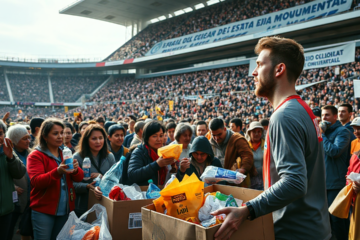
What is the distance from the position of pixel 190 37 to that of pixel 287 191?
28.5m

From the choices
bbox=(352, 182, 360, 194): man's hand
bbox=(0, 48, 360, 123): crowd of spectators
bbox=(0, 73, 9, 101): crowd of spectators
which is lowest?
bbox=(352, 182, 360, 194): man's hand

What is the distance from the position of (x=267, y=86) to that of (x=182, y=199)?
85 centimetres

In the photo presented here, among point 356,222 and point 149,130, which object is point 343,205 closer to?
point 356,222

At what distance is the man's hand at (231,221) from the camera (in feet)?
4.15

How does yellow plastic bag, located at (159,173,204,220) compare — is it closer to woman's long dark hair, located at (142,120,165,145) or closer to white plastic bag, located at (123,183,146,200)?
white plastic bag, located at (123,183,146,200)

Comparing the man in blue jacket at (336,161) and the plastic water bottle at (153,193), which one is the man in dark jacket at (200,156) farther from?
the man in blue jacket at (336,161)

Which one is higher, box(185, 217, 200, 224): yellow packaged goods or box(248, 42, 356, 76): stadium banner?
box(248, 42, 356, 76): stadium banner

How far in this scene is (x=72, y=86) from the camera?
4309 cm

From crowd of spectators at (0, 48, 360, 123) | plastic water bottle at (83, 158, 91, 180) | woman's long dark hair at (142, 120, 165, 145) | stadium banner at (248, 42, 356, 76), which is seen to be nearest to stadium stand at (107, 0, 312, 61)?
crowd of spectators at (0, 48, 360, 123)

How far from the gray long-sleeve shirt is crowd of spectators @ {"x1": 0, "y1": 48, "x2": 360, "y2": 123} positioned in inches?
457

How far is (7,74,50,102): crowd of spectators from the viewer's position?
41459 mm

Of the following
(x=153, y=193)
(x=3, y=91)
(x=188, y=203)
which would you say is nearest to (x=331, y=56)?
(x=153, y=193)

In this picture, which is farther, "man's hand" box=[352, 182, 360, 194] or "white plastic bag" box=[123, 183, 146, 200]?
"man's hand" box=[352, 182, 360, 194]

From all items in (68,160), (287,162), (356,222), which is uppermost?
(287,162)
